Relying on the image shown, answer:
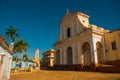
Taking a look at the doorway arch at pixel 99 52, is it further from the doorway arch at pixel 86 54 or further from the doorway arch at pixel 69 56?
the doorway arch at pixel 69 56

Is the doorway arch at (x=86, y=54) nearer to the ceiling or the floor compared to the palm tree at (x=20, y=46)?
nearer to the floor

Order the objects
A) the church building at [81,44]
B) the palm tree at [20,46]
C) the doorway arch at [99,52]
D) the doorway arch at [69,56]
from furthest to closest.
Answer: the palm tree at [20,46]
the doorway arch at [69,56]
the doorway arch at [99,52]
the church building at [81,44]

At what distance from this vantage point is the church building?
2347cm

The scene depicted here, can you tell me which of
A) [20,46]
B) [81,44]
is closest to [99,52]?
[81,44]

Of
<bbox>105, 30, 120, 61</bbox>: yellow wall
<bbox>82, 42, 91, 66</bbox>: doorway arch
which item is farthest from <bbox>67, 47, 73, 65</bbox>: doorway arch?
<bbox>105, 30, 120, 61</bbox>: yellow wall

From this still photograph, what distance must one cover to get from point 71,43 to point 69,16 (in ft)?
25.7

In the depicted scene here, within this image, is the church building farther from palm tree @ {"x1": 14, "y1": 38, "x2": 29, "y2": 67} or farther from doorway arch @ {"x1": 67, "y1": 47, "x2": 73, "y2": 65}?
palm tree @ {"x1": 14, "y1": 38, "x2": 29, "y2": 67}

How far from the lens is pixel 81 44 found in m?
26.3

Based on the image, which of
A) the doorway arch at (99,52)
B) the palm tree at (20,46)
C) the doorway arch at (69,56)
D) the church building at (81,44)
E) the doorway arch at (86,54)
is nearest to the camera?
the church building at (81,44)

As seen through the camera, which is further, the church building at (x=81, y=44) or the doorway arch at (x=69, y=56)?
the doorway arch at (x=69, y=56)

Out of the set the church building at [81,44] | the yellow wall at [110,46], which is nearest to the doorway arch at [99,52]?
the church building at [81,44]

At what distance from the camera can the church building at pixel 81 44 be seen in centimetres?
2347

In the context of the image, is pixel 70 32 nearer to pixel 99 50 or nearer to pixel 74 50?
pixel 74 50

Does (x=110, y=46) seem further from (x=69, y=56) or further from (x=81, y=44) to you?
(x=69, y=56)
